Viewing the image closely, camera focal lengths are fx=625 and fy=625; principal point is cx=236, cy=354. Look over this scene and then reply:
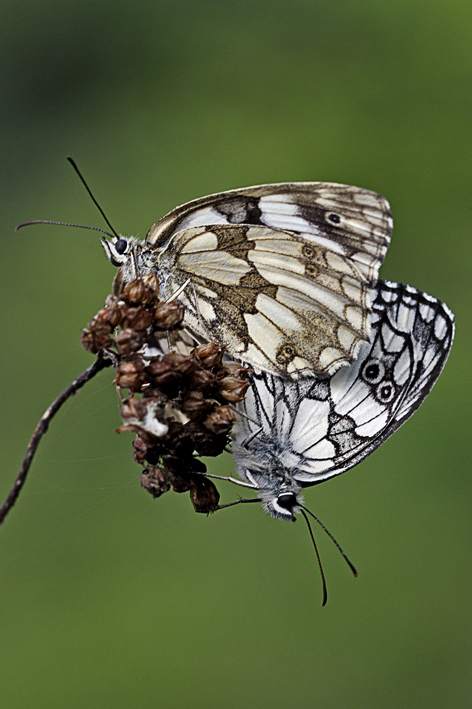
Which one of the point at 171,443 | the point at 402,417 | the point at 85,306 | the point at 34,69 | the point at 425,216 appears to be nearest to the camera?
the point at 171,443

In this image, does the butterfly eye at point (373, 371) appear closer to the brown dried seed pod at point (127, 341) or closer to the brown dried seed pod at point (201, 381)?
the brown dried seed pod at point (201, 381)

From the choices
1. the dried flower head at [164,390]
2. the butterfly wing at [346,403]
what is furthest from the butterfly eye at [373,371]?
the dried flower head at [164,390]

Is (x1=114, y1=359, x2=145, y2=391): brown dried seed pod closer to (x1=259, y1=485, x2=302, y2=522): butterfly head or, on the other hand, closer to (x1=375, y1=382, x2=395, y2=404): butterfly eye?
(x1=259, y1=485, x2=302, y2=522): butterfly head

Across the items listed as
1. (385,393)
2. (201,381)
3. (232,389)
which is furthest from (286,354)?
(201,381)

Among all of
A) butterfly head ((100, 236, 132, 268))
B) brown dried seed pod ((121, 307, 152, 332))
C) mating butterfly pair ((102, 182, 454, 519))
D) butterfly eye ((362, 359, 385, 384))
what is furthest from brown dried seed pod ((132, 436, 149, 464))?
butterfly eye ((362, 359, 385, 384))

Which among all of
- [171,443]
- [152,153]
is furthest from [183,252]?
[152,153]

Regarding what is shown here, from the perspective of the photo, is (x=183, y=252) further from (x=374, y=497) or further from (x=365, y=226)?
(x=374, y=497)
